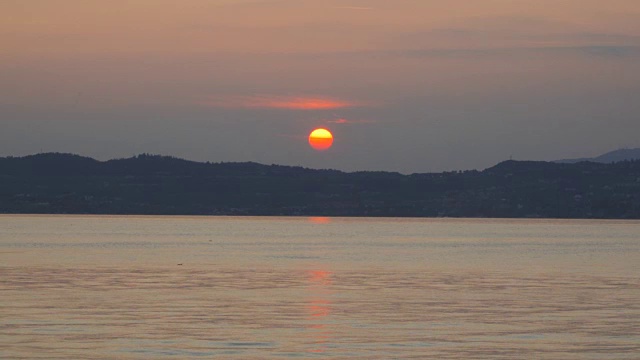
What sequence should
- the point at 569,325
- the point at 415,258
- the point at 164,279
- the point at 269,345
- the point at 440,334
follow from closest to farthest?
the point at 269,345, the point at 440,334, the point at 569,325, the point at 164,279, the point at 415,258

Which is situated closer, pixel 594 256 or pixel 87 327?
pixel 87 327

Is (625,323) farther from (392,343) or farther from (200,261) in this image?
(200,261)

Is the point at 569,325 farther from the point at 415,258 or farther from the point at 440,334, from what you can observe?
the point at 415,258

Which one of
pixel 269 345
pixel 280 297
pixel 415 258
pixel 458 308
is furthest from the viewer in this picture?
pixel 415 258

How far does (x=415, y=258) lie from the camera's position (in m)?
91.2

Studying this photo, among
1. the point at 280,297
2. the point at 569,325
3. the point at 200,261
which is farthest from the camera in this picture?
the point at 200,261

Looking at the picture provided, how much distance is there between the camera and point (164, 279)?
200ft

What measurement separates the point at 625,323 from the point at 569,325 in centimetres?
183

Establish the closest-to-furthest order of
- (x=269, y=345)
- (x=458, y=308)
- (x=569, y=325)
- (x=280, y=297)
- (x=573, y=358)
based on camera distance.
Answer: (x=573, y=358), (x=269, y=345), (x=569, y=325), (x=458, y=308), (x=280, y=297)

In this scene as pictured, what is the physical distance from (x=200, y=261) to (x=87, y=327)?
45.2 meters

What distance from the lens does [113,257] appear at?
87500 millimetres

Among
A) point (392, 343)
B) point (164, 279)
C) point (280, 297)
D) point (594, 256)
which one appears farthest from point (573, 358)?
point (594, 256)

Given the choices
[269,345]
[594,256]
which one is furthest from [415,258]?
[269,345]

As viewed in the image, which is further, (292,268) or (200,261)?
(200,261)
